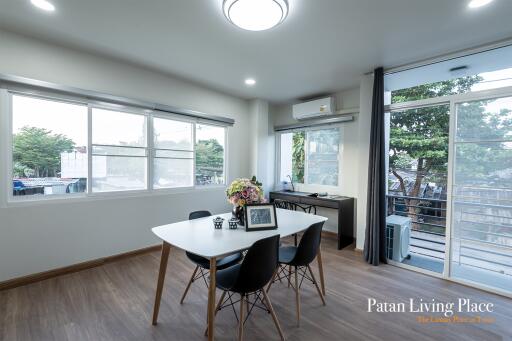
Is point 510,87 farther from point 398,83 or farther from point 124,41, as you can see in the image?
point 124,41

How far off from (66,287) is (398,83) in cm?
483

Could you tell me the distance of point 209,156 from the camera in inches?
172

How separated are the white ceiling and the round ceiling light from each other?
0.15 meters

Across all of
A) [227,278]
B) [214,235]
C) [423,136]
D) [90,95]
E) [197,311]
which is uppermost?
[90,95]

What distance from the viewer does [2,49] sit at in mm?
2432

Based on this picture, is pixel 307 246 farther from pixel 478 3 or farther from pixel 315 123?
pixel 315 123

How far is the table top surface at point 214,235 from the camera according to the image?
167 cm

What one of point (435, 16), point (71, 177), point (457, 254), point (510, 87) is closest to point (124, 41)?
point (71, 177)

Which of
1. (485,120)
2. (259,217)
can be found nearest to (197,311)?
(259,217)

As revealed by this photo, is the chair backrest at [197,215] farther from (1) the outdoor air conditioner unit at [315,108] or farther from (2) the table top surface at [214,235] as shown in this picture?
(1) the outdoor air conditioner unit at [315,108]

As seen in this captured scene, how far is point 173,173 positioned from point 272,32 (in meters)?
2.52

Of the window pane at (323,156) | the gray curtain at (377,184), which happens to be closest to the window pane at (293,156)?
the window pane at (323,156)

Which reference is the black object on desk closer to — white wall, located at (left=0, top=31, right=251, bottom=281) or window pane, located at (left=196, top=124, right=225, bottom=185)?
window pane, located at (left=196, top=124, right=225, bottom=185)

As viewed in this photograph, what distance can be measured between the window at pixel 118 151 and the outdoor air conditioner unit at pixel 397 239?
3.54 m
